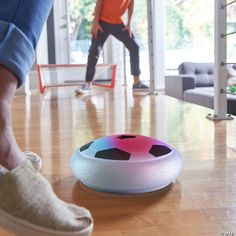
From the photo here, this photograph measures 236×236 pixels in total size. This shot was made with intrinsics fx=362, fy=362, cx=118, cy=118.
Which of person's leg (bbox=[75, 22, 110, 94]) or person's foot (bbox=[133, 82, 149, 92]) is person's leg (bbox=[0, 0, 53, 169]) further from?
person's foot (bbox=[133, 82, 149, 92])

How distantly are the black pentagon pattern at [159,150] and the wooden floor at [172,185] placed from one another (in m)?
0.07

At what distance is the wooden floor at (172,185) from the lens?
59 centimetres

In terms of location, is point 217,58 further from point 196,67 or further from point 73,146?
point 196,67

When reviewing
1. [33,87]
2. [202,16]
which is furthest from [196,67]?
[202,16]

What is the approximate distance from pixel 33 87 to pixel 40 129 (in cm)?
317

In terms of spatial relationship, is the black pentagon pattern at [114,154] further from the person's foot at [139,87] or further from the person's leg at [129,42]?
the person's foot at [139,87]

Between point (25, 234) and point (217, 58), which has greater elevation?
point (217, 58)

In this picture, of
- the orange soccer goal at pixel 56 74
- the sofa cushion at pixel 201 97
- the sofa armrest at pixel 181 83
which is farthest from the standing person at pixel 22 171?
the orange soccer goal at pixel 56 74

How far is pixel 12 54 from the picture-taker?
0.50 metres

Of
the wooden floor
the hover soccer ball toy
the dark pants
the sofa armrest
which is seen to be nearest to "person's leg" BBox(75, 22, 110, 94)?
the dark pants

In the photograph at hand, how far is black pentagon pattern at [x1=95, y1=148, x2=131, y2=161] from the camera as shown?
753 mm

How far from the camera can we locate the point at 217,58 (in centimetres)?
165

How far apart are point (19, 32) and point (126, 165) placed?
13.6 inches

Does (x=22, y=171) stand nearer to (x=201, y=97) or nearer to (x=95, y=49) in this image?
(x=201, y=97)
